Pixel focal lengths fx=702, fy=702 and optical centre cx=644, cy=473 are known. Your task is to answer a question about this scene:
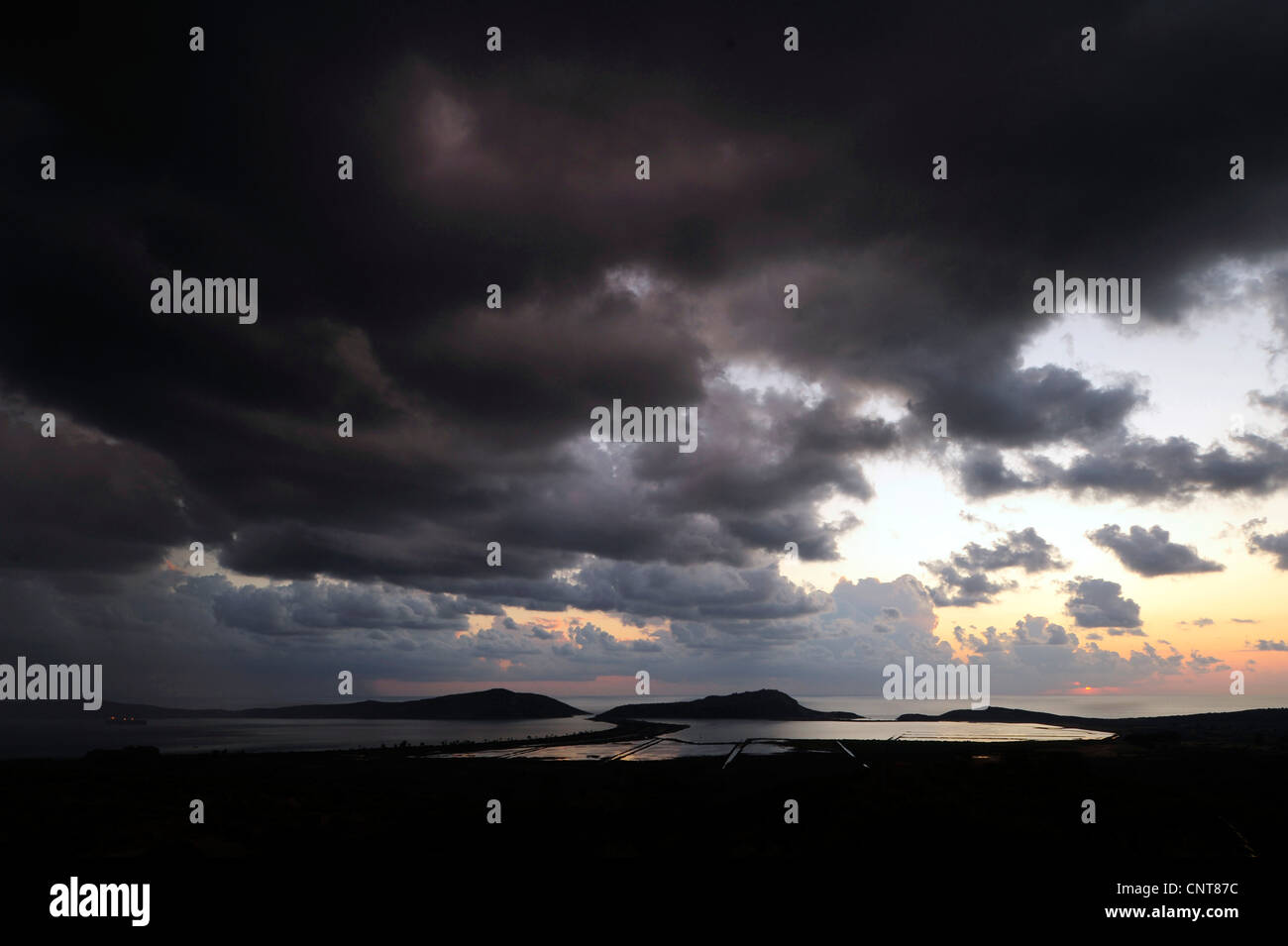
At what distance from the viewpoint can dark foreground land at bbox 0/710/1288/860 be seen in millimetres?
28656

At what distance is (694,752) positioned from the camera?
77.4 m

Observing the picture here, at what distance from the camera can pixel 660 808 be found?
37219mm

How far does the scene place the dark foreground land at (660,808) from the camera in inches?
1128

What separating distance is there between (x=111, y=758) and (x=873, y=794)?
7321 cm
